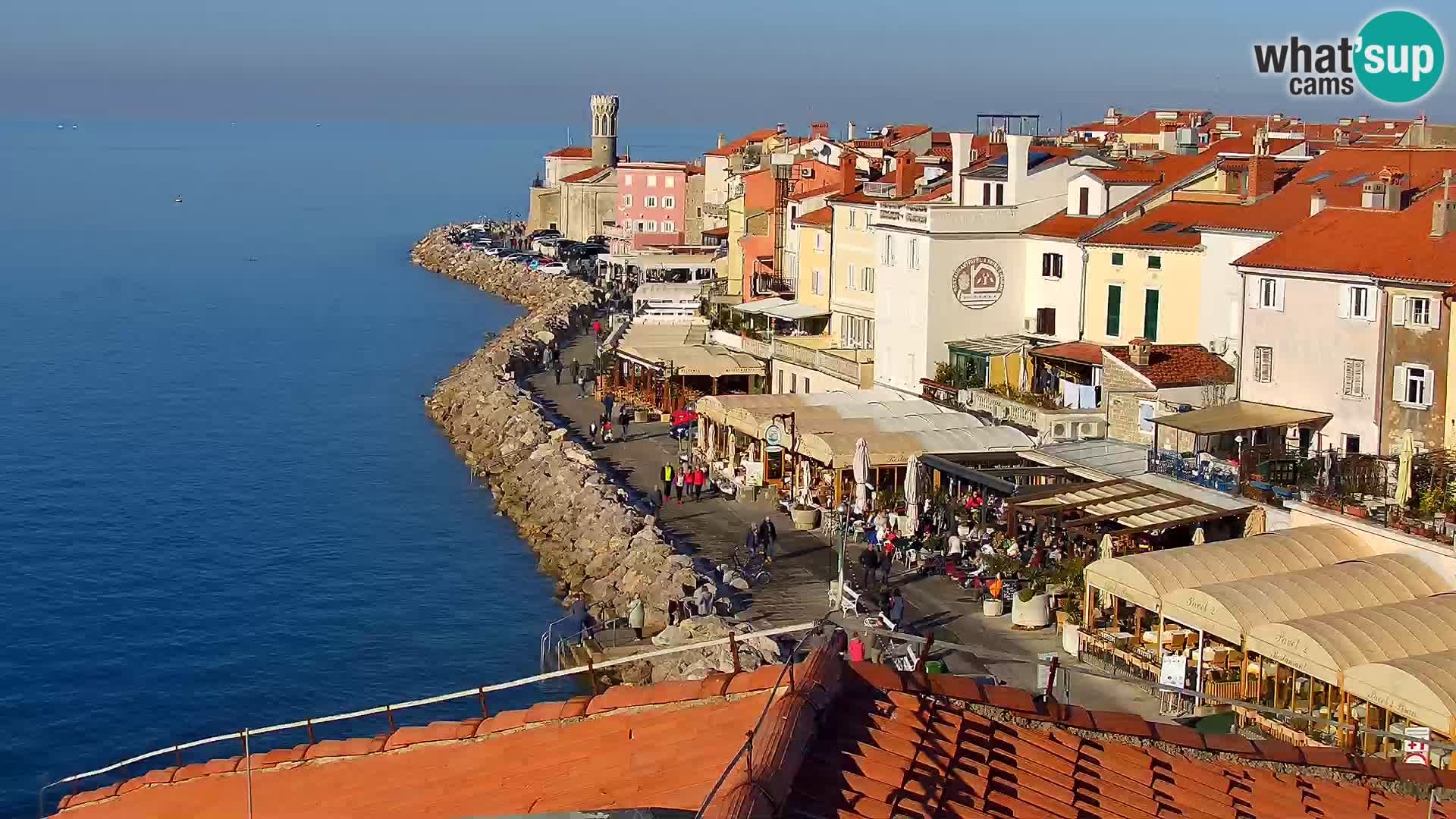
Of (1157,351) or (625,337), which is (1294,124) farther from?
(1157,351)

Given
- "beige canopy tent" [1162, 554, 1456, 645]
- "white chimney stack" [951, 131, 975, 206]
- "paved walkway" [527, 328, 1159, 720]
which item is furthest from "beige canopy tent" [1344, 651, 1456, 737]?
"white chimney stack" [951, 131, 975, 206]

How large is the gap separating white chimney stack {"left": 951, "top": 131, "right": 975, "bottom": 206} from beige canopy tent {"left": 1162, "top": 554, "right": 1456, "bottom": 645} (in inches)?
747

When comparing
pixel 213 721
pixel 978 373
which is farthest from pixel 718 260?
pixel 213 721

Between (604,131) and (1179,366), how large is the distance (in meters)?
92.0

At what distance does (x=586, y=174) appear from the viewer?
111500 mm

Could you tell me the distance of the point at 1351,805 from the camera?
10.1 meters

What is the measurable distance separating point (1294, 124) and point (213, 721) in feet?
161

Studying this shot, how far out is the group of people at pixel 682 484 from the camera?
118 feet

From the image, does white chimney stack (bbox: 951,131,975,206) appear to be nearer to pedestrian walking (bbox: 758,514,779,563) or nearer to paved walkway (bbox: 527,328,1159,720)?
paved walkway (bbox: 527,328,1159,720)

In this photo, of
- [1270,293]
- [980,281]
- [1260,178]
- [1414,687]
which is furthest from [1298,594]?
[980,281]

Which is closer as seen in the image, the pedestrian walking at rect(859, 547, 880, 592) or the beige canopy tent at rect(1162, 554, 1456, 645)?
the beige canopy tent at rect(1162, 554, 1456, 645)

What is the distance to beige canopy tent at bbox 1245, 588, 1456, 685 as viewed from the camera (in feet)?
61.4

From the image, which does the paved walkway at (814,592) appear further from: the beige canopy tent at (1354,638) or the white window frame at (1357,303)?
the white window frame at (1357,303)

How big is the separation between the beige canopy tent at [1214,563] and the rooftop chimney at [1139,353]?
7786 millimetres
